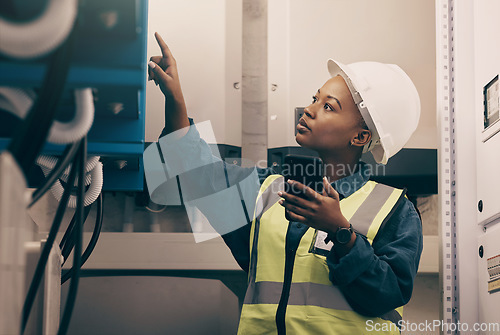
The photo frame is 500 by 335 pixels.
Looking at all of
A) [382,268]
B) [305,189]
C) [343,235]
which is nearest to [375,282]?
[382,268]

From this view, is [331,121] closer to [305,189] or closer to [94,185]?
[305,189]

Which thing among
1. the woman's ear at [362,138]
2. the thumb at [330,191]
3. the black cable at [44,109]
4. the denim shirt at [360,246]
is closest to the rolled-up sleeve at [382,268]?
the denim shirt at [360,246]

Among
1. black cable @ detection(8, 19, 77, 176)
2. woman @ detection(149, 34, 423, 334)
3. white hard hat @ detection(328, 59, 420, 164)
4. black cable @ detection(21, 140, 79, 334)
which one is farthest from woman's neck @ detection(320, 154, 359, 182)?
black cable @ detection(8, 19, 77, 176)

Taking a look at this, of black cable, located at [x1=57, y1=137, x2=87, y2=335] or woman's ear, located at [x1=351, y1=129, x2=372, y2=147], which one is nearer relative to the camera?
black cable, located at [x1=57, y1=137, x2=87, y2=335]

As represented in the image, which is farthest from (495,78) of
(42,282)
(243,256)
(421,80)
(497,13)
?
(42,282)

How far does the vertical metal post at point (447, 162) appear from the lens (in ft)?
4.98

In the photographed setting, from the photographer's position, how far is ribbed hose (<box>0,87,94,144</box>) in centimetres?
55

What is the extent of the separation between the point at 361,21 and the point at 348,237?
3.32 ft

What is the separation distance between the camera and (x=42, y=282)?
2.25 ft

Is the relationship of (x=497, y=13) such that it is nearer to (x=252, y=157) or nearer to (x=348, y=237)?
(x=348, y=237)

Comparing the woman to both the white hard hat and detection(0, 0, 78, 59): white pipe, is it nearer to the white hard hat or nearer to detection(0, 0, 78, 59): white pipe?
the white hard hat

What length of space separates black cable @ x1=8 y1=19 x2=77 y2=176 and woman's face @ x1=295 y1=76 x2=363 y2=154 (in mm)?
997

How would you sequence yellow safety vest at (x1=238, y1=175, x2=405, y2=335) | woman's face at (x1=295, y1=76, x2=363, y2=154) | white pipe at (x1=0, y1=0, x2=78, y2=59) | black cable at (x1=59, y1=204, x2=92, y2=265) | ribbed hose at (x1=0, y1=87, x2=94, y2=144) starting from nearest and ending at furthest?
white pipe at (x1=0, y1=0, x2=78, y2=59) < ribbed hose at (x1=0, y1=87, x2=94, y2=144) < black cable at (x1=59, y1=204, x2=92, y2=265) < yellow safety vest at (x1=238, y1=175, x2=405, y2=335) < woman's face at (x1=295, y1=76, x2=363, y2=154)

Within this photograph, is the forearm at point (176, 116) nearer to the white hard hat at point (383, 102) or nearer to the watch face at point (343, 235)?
the watch face at point (343, 235)
